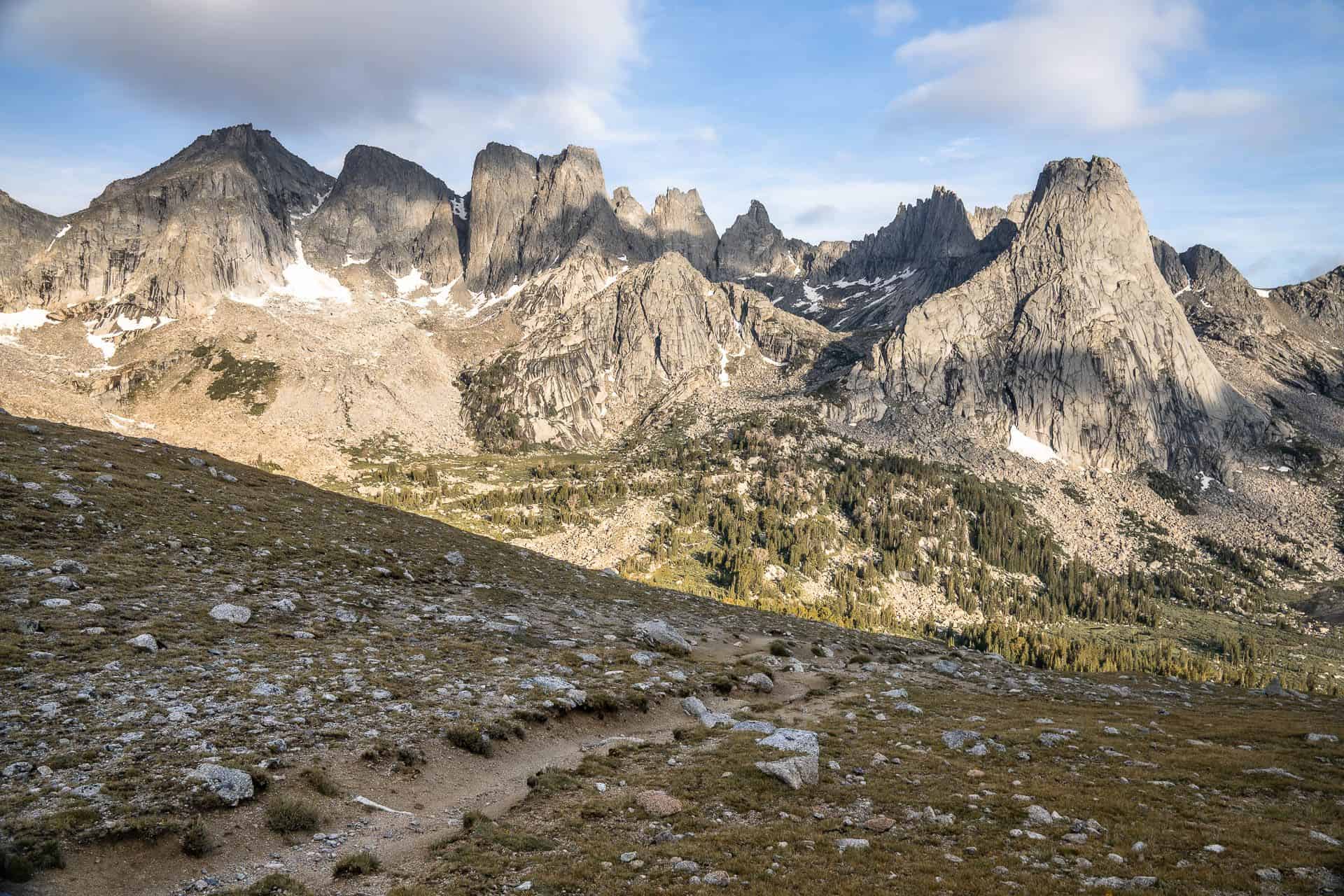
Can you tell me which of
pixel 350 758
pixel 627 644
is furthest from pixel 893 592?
pixel 350 758

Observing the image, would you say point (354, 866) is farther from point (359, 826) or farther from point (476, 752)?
point (476, 752)

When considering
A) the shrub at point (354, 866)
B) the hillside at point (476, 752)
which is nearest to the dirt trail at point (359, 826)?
the hillside at point (476, 752)

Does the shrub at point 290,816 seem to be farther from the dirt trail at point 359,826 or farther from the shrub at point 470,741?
the shrub at point 470,741

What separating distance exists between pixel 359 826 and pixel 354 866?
2.31 m

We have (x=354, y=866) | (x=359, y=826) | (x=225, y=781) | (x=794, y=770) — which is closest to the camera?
(x=354, y=866)

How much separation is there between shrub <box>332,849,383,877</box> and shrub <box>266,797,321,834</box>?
1648mm

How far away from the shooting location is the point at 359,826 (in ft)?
47.5

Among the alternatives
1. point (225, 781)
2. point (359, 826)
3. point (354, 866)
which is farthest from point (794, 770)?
point (225, 781)

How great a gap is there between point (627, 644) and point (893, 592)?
162793mm

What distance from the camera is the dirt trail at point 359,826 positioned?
11000 millimetres

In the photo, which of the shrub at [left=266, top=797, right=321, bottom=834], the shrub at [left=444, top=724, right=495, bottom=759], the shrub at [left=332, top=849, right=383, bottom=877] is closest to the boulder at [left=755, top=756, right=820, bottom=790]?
the shrub at [left=444, top=724, right=495, bottom=759]

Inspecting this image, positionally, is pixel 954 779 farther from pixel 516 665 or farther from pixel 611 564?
pixel 611 564

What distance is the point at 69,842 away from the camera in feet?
36.2

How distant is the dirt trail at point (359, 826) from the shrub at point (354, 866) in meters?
0.23
